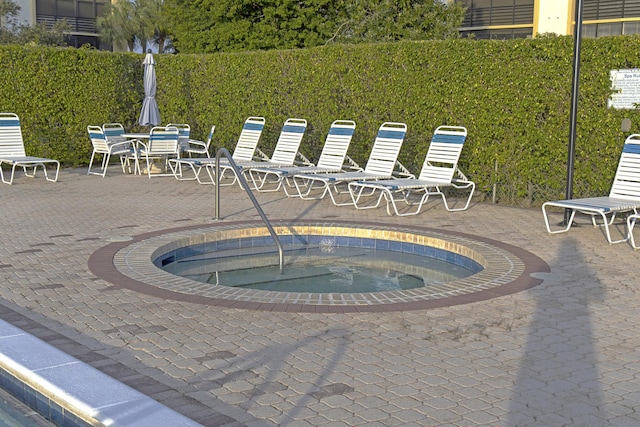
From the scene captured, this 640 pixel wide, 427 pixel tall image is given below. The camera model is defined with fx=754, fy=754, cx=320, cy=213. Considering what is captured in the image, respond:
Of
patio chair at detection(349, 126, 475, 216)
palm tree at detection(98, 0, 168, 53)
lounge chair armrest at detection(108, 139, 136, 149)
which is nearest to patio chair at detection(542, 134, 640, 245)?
patio chair at detection(349, 126, 475, 216)

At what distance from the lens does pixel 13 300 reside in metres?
5.59

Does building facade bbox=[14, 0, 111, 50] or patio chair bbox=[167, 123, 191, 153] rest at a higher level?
building facade bbox=[14, 0, 111, 50]

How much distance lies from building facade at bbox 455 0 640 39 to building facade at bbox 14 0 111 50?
26.3 m

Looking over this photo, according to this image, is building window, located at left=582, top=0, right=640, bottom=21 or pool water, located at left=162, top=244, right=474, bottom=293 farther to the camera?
building window, located at left=582, top=0, right=640, bottom=21

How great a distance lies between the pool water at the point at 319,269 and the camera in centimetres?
710

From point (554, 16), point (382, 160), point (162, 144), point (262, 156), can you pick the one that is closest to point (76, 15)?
point (554, 16)

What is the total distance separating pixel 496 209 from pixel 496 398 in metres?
7.23

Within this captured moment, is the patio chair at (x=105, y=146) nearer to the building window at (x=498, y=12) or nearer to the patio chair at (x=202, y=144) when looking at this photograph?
the patio chair at (x=202, y=144)

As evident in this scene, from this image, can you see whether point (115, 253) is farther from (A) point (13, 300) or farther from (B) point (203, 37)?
(B) point (203, 37)

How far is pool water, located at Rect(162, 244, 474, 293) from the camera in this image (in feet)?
23.3

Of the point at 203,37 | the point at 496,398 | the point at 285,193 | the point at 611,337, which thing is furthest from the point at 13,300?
the point at 203,37

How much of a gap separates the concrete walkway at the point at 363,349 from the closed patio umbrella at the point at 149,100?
809 centimetres

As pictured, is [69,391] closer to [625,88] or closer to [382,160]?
[625,88]

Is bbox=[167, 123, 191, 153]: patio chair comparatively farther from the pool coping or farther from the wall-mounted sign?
the pool coping
